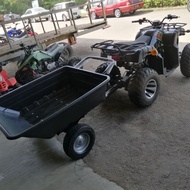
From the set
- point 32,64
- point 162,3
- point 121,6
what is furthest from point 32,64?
point 162,3

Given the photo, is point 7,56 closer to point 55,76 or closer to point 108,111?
point 55,76

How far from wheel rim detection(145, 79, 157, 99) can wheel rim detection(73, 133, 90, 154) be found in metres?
1.35

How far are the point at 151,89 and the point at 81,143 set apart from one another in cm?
157

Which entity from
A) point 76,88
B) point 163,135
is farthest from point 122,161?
point 76,88

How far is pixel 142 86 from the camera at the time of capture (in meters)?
3.62

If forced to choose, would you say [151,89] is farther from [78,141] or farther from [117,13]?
[117,13]

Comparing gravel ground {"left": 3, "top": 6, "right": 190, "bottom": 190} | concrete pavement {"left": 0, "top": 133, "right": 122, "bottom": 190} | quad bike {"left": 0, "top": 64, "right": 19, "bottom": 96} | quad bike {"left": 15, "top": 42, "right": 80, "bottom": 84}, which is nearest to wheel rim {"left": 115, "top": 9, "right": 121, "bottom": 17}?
quad bike {"left": 15, "top": 42, "right": 80, "bottom": 84}

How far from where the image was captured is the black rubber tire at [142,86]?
11.9ft

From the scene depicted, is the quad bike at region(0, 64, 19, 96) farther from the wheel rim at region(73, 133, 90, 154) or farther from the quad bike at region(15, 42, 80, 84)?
the wheel rim at region(73, 133, 90, 154)

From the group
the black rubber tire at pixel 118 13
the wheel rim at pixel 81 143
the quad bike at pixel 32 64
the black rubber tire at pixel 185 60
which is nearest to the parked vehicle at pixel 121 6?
the black rubber tire at pixel 118 13

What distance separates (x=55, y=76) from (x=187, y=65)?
2469 mm

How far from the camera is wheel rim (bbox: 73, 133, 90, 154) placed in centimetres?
295

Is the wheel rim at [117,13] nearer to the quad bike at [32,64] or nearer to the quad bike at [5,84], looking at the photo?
the quad bike at [32,64]

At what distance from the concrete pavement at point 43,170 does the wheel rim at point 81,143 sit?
0.48 feet
